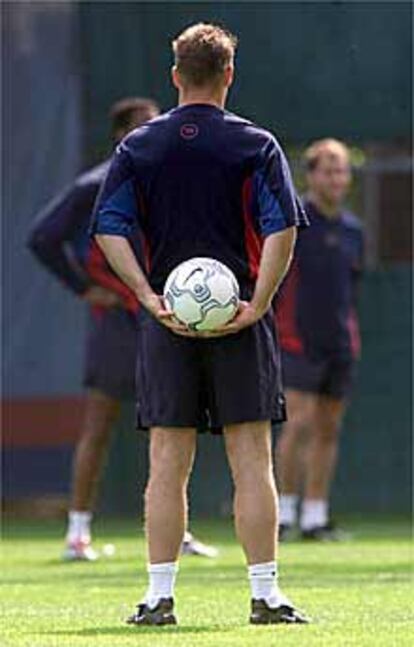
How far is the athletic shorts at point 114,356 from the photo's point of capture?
39.7 feet

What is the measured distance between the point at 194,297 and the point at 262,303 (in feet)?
0.83

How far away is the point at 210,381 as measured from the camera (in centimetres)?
781

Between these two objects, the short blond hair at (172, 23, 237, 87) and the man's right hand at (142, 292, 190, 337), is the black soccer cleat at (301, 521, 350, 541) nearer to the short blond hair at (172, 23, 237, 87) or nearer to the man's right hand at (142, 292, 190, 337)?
the man's right hand at (142, 292, 190, 337)

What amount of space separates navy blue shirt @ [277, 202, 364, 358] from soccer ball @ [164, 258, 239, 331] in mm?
6152

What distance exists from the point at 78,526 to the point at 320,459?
2129 mm

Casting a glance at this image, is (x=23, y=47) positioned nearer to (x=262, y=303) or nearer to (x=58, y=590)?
(x=58, y=590)

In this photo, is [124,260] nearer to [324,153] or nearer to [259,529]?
[259,529]

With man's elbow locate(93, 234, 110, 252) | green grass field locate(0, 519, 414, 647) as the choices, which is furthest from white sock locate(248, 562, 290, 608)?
man's elbow locate(93, 234, 110, 252)

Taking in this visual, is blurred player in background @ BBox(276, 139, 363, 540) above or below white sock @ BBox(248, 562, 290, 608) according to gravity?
above

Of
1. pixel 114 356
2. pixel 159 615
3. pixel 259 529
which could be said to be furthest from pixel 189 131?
pixel 114 356

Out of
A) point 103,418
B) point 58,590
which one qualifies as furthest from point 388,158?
point 58,590

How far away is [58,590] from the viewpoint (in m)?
9.81

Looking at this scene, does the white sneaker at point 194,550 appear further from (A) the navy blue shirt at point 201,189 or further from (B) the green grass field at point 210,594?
(A) the navy blue shirt at point 201,189

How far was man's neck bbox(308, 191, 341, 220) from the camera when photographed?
13.9 m
